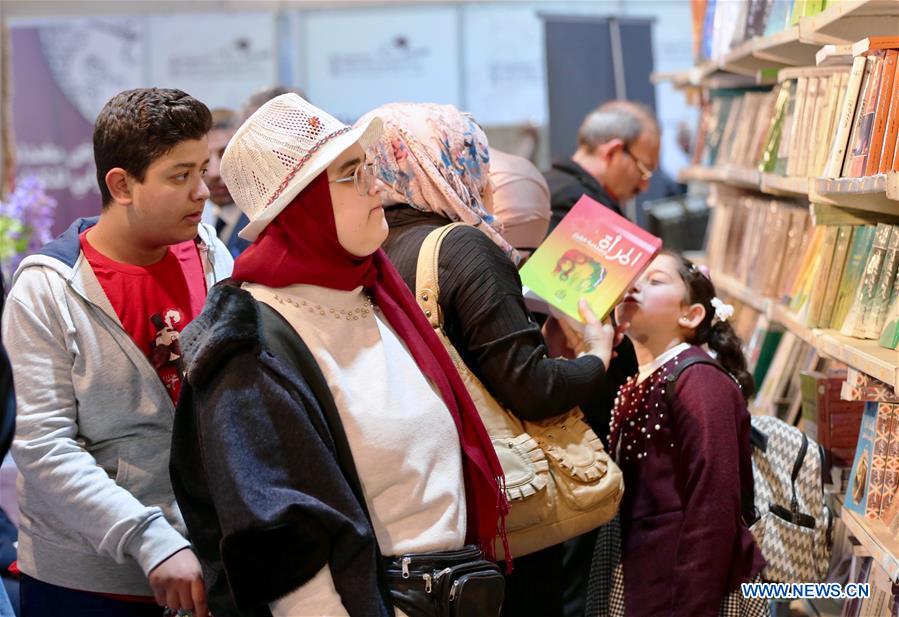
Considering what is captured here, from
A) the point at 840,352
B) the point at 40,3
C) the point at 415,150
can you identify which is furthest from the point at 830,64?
the point at 40,3

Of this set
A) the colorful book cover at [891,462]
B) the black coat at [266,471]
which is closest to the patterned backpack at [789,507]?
the colorful book cover at [891,462]

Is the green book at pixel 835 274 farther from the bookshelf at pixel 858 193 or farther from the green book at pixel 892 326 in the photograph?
the green book at pixel 892 326

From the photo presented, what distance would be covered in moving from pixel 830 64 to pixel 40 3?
7869 millimetres

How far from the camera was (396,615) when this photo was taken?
1951mm

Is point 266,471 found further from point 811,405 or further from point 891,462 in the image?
point 811,405

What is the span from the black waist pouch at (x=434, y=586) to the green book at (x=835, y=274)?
1.56m

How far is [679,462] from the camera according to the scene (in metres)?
2.69

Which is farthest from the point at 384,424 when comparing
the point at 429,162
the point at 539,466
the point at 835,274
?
the point at 835,274

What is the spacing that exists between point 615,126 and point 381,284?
2.80m

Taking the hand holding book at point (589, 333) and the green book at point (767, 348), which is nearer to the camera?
the hand holding book at point (589, 333)

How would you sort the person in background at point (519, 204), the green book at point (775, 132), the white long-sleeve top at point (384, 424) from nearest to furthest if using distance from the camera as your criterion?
the white long-sleeve top at point (384, 424), the person in background at point (519, 204), the green book at point (775, 132)

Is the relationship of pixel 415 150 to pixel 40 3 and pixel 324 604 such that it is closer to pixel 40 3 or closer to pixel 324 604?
pixel 324 604

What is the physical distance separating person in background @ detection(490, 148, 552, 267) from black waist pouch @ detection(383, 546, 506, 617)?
134 centimetres

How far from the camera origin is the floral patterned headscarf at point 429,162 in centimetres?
244
